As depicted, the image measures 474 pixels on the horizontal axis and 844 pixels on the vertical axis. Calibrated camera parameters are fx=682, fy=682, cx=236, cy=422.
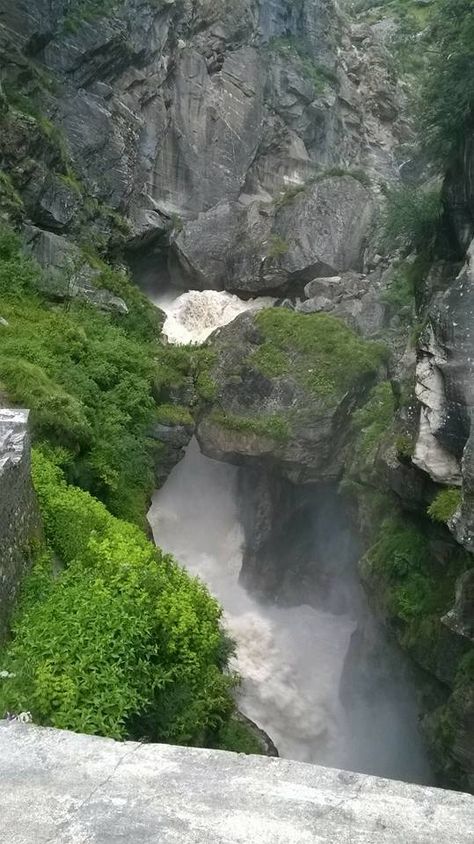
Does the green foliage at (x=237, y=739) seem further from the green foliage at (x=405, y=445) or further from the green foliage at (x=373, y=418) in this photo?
the green foliage at (x=373, y=418)

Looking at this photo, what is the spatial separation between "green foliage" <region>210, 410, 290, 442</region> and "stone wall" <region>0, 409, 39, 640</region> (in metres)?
10.7

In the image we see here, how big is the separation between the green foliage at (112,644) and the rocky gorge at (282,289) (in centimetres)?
366

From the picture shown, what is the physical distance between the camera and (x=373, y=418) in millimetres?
18984

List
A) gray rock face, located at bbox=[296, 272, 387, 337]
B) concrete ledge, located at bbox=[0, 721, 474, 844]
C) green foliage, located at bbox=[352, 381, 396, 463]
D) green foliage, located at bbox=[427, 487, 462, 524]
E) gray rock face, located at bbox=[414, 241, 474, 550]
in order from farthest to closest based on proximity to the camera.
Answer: gray rock face, located at bbox=[296, 272, 387, 337], green foliage, located at bbox=[352, 381, 396, 463], green foliage, located at bbox=[427, 487, 462, 524], gray rock face, located at bbox=[414, 241, 474, 550], concrete ledge, located at bbox=[0, 721, 474, 844]

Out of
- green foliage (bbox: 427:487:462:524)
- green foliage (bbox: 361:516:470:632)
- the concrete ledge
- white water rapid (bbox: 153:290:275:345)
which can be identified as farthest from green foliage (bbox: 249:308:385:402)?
the concrete ledge

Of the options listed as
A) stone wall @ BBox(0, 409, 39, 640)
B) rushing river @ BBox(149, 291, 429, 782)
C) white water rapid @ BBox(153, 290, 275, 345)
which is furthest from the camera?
white water rapid @ BBox(153, 290, 275, 345)

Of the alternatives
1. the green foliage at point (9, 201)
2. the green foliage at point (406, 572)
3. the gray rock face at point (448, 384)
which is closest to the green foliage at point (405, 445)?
the gray rock face at point (448, 384)

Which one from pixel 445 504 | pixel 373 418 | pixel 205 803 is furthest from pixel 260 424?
pixel 205 803

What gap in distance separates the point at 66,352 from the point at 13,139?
11.0 meters

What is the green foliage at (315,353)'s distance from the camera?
20.7 m

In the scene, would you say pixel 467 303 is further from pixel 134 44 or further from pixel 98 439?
pixel 134 44

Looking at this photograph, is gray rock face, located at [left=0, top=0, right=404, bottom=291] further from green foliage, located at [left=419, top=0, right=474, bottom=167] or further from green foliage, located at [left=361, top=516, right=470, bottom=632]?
green foliage, located at [left=361, top=516, right=470, bottom=632]

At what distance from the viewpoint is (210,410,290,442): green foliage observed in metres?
19.6

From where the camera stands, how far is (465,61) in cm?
1210
